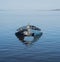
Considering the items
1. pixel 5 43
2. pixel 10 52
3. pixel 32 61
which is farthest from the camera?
pixel 5 43

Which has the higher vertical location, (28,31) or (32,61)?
(28,31)

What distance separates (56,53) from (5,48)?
10902 mm

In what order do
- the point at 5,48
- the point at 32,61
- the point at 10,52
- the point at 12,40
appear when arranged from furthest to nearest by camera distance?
the point at 12,40, the point at 5,48, the point at 10,52, the point at 32,61

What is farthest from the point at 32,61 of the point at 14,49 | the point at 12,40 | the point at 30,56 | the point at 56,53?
the point at 12,40

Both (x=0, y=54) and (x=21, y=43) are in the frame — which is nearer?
(x=0, y=54)

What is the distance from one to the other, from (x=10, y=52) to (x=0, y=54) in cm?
261

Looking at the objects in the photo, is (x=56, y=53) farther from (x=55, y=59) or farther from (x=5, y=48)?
(x=5, y=48)

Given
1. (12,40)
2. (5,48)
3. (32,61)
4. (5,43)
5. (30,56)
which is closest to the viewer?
(32,61)

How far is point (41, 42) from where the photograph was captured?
6069 cm

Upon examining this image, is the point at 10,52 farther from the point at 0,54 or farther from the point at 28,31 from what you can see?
the point at 28,31

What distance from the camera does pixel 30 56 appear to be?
46.7 metres

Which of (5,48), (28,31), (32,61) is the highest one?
(28,31)

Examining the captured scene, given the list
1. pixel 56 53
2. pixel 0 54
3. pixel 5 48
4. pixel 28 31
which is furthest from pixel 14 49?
pixel 28 31

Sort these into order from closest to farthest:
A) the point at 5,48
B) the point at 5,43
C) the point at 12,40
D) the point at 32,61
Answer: the point at 32,61
the point at 5,48
the point at 5,43
the point at 12,40
